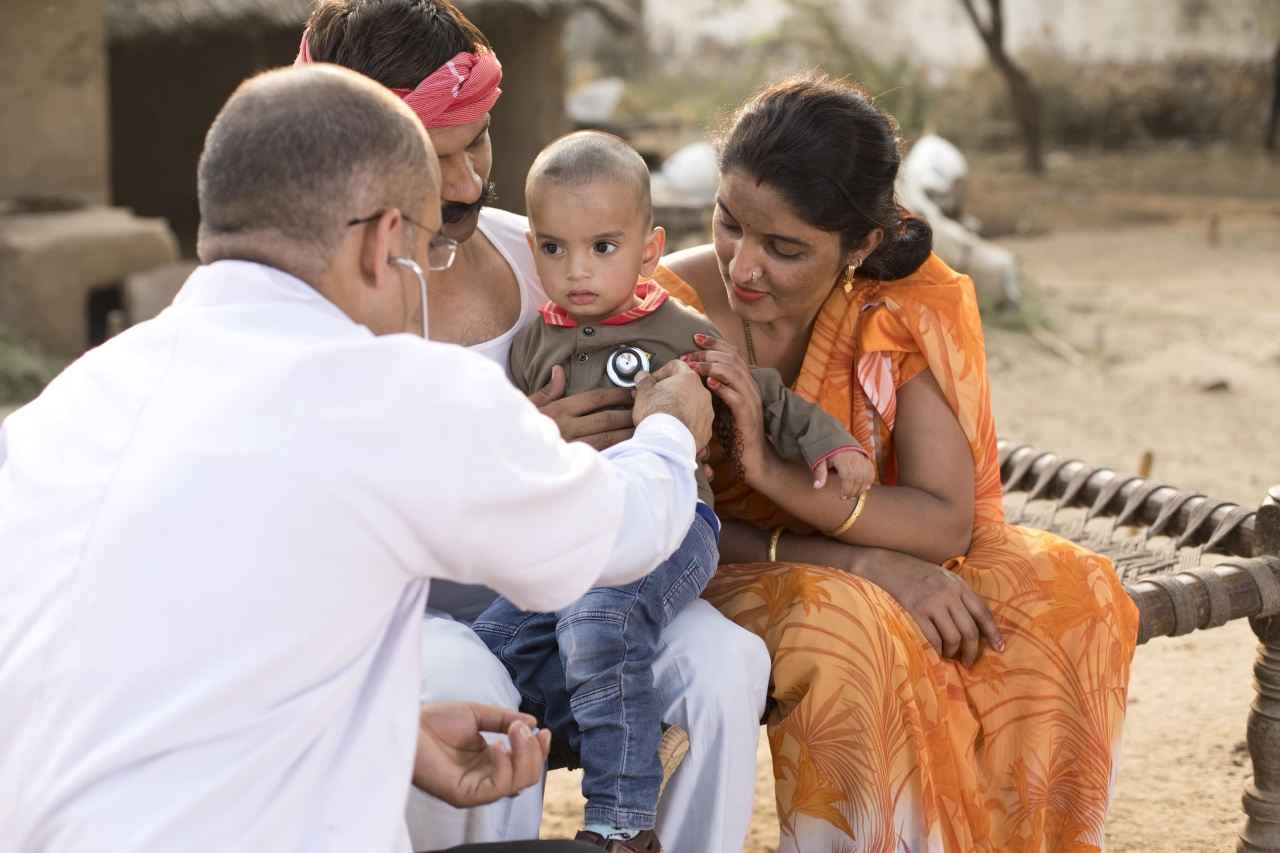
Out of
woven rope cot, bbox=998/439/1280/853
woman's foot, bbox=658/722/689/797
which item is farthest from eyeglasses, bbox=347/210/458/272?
woven rope cot, bbox=998/439/1280/853

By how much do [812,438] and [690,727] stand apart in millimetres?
601

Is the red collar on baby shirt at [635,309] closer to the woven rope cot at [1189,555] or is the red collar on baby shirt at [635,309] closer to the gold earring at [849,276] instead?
the gold earring at [849,276]

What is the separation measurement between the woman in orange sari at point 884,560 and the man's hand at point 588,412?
0.60 feet

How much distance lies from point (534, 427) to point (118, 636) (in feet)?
1.75

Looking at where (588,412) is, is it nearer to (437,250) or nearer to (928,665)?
(437,250)

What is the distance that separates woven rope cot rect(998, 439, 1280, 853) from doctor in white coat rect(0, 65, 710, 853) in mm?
1802

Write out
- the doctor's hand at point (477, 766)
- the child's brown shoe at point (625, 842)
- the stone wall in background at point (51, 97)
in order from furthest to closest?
the stone wall in background at point (51, 97), the child's brown shoe at point (625, 842), the doctor's hand at point (477, 766)

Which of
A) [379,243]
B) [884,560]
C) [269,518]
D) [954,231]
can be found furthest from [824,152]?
[954,231]

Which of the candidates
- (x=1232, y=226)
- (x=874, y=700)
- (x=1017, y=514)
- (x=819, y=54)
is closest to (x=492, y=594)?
(x=874, y=700)

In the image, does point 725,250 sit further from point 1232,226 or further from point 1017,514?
point 1232,226

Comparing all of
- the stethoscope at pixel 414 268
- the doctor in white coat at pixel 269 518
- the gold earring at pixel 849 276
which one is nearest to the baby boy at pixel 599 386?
the gold earring at pixel 849 276

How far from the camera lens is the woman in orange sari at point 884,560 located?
2287mm

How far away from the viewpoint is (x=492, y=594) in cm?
249

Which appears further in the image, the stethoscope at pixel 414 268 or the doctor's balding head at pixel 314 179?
the stethoscope at pixel 414 268
